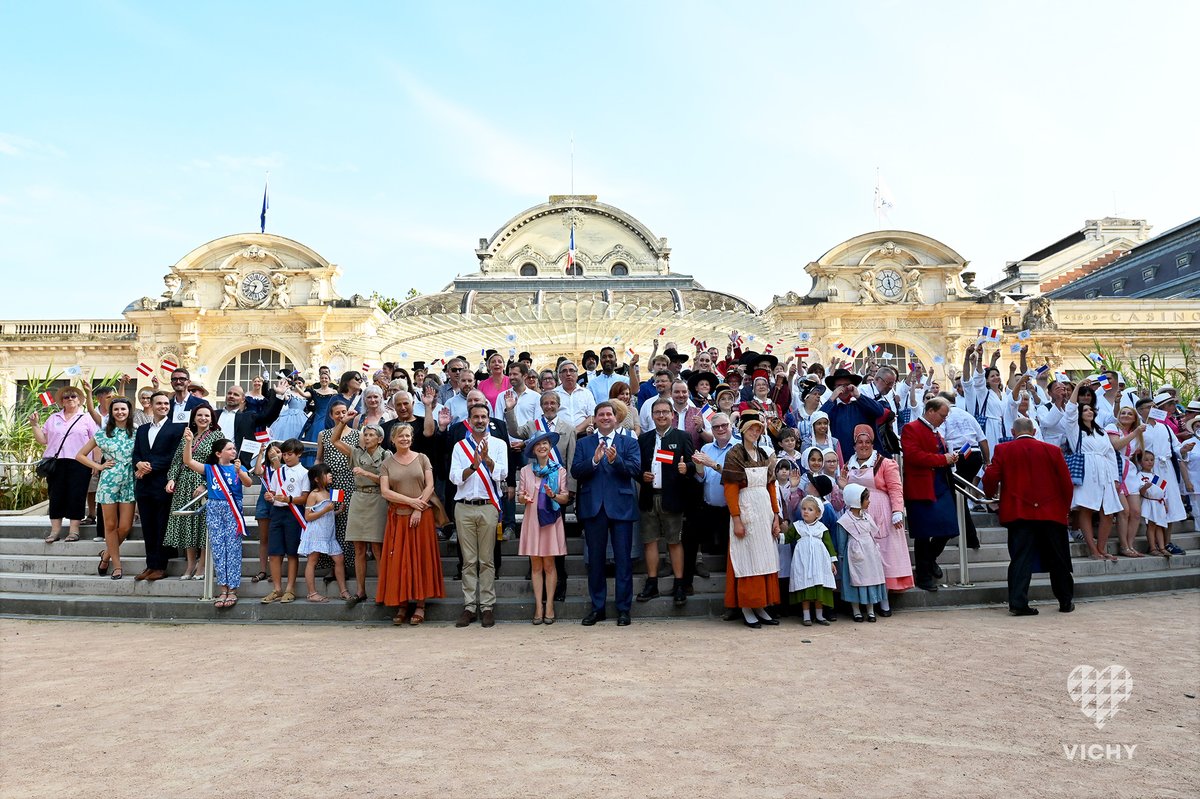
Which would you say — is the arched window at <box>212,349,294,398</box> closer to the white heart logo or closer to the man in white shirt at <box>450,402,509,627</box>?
the man in white shirt at <box>450,402,509,627</box>

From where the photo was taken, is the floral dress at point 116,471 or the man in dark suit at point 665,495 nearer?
the man in dark suit at point 665,495

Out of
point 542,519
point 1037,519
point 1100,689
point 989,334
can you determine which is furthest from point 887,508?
point 989,334

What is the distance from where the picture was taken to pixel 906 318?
31078 mm

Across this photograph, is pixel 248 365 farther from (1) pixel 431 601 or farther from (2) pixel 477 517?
(2) pixel 477 517

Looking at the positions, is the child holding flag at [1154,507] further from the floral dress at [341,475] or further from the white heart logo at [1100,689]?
the floral dress at [341,475]

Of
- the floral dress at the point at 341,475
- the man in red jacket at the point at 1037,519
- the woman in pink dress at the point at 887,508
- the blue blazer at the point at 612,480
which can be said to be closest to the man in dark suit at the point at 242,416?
the floral dress at the point at 341,475

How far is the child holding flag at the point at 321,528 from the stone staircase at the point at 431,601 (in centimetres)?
21

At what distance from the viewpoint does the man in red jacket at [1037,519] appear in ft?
23.4

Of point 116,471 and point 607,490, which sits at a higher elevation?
point 116,471

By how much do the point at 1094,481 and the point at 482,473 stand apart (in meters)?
6.64

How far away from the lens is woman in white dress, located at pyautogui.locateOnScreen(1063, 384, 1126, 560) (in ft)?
28.3

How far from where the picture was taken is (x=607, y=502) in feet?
22.8

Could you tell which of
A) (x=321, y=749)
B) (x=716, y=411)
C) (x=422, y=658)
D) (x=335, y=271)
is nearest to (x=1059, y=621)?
(x=716, y=411)

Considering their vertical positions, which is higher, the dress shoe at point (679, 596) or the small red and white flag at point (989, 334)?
the small red and white flag at point (989, 334)
